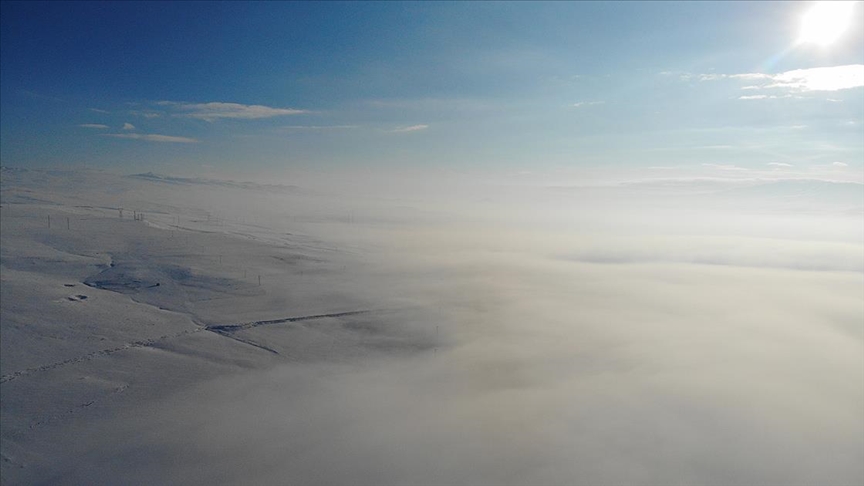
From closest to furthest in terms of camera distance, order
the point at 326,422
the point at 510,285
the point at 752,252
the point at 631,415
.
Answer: the point at 326,422 < the point at 631,415 < the point at 510,285 < the point at 752,252

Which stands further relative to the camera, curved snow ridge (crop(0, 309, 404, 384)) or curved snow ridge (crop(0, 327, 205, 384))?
curved snow ridge (crop(0, 309, 404, 384))

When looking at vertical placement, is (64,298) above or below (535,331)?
above

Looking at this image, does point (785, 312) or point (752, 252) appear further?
point (752, 252)

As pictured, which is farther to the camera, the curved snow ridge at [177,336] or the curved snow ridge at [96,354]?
the curved snow ridge at [177,336]

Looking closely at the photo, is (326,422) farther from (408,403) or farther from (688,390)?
(688,390)

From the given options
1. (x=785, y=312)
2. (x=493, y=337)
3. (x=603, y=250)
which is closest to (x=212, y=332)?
(x=493, y=337)

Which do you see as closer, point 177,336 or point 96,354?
point 96,354

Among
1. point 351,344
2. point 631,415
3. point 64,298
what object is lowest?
point 631,415

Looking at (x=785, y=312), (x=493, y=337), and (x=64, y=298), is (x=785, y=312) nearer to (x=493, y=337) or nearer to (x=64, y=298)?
(x=493, y=337)

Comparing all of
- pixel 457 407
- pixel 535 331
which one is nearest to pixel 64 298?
pixel 457 407

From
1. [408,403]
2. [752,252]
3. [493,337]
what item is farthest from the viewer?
[752,252]
